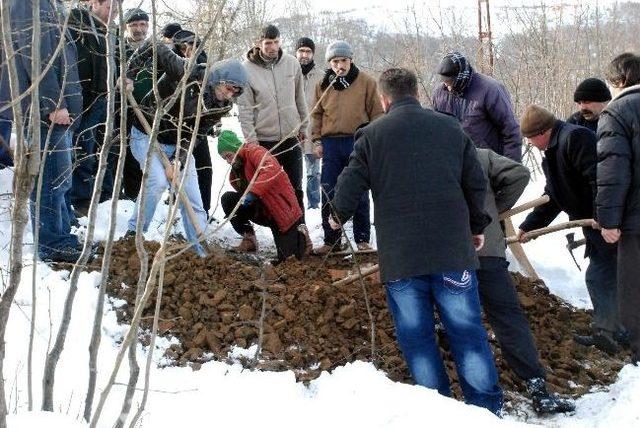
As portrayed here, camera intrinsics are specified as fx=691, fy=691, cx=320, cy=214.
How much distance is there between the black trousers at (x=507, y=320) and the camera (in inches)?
142

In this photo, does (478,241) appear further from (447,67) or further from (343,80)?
(343,80)

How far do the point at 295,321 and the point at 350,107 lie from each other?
2264mm

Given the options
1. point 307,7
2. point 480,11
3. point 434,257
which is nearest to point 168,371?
point 434,257

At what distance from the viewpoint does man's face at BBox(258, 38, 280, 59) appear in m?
5.93

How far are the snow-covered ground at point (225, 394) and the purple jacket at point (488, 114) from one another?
5.67 ft

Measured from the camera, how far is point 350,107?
585 centimetres

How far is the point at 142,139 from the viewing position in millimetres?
5055

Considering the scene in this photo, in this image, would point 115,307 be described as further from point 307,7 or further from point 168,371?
point 307,7

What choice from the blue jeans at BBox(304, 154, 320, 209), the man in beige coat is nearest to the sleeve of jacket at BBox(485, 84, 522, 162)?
the man in beige coat

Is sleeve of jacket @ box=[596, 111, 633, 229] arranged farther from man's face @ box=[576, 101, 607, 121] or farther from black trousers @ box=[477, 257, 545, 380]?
man's face @ box=[576, 101, 607, 121]

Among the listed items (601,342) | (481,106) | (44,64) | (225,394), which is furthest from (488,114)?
(44,64)

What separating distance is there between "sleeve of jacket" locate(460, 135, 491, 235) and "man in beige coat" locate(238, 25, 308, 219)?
2.74 meters

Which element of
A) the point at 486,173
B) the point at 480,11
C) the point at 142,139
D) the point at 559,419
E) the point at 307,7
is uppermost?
the point at 307,7

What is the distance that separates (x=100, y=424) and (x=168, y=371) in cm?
82
